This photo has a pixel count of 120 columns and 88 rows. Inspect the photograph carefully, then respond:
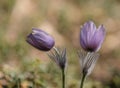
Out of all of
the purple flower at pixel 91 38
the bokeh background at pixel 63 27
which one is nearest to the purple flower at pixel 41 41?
the purple flower at pixel 91 38

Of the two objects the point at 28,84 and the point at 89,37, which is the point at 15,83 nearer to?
the point at 28,84

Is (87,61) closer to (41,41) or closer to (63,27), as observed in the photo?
(41,41)

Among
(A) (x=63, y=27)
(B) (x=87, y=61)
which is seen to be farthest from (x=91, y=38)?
(A) (x=63, y=27)

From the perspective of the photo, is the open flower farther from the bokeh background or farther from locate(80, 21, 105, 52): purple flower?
the bokeh background

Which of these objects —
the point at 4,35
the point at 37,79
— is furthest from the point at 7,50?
the point at 37,79

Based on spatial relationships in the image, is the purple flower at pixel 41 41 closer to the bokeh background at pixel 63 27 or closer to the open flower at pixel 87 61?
the open flower at pixel 87 61
